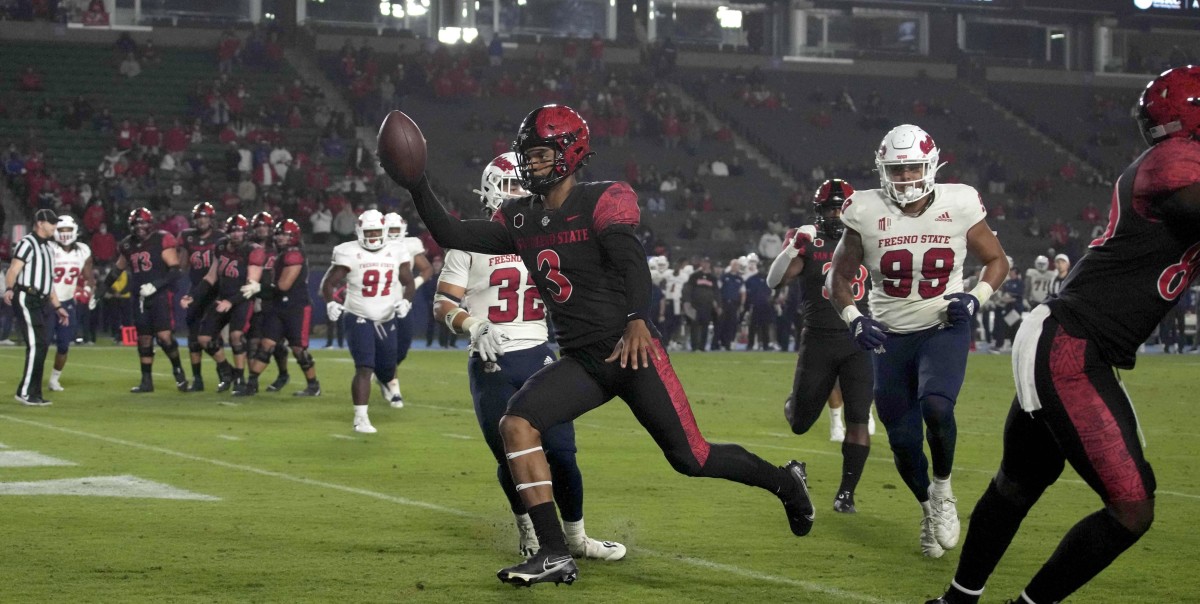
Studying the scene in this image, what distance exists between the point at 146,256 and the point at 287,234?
1.66 meters

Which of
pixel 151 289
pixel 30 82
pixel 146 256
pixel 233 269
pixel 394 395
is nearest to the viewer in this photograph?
pixel 394 395

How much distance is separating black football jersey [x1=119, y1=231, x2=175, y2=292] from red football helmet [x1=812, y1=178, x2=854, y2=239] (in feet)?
29.4

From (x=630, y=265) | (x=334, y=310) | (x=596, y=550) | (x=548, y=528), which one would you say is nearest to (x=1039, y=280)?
(x=334, y=310)

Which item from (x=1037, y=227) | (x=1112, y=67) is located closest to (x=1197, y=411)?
(x=1037, y=227)

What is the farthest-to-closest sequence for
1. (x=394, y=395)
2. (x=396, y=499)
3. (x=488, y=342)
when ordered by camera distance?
(x=394, y=395)
(x=396, y=499)
(x=488, y=342)

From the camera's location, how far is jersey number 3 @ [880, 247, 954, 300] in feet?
22.8

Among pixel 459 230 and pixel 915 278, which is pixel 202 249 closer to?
pixel 915 278

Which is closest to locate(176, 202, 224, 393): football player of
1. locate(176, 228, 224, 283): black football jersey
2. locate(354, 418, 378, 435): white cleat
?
locate(176, 228, 224, 283): black football jersey

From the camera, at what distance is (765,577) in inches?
243

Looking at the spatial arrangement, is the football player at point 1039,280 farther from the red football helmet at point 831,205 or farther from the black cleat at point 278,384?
the red football helmet at point 831,205

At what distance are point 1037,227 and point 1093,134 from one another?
26.0 ft

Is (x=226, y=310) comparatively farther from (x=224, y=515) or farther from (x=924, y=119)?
(x=924, y=119)

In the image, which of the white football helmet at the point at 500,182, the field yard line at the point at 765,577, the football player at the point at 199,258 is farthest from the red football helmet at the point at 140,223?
the field yard line at the point at 765,577

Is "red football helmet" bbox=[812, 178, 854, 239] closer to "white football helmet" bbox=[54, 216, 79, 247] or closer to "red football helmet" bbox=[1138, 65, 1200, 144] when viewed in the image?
"red football helmet" bbox=[1138, 65, 1200, 144]
